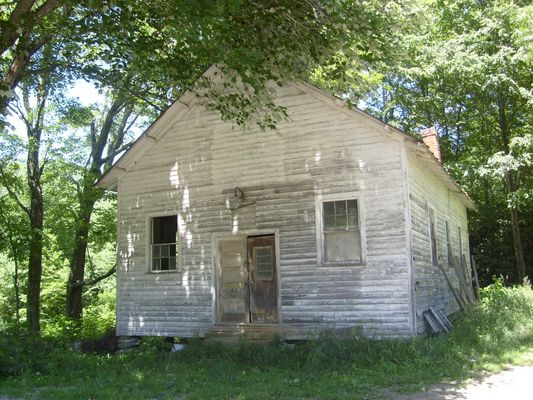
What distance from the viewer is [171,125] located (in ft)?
45.8

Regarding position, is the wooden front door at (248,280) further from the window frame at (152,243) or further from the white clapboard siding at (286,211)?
the window frame at (152,243)

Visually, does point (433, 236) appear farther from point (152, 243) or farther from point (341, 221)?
point (152, 243)

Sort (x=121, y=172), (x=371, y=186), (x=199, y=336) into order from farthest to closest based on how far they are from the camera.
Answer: (x=121, y=172) → (x=199, y=336) → (x=371, y=186)

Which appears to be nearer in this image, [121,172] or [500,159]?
[121,172]

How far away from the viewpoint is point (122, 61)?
1069 cm

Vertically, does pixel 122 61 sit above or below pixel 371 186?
above

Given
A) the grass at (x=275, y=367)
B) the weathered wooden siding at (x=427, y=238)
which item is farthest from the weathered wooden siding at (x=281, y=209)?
the grass at (x=275, y=367)

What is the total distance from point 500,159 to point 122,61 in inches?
607

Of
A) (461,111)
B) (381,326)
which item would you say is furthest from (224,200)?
(461,111)

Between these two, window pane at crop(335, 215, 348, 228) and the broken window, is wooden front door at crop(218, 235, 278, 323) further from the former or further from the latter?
window pane at crop(335, 215, 348, 228)

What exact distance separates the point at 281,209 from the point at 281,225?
385 mm

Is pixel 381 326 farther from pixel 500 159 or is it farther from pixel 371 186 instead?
pixel 500 159

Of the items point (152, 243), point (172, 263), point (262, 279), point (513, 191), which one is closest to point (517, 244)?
point (513, 191)

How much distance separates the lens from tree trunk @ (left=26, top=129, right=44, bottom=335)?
17.8 m
